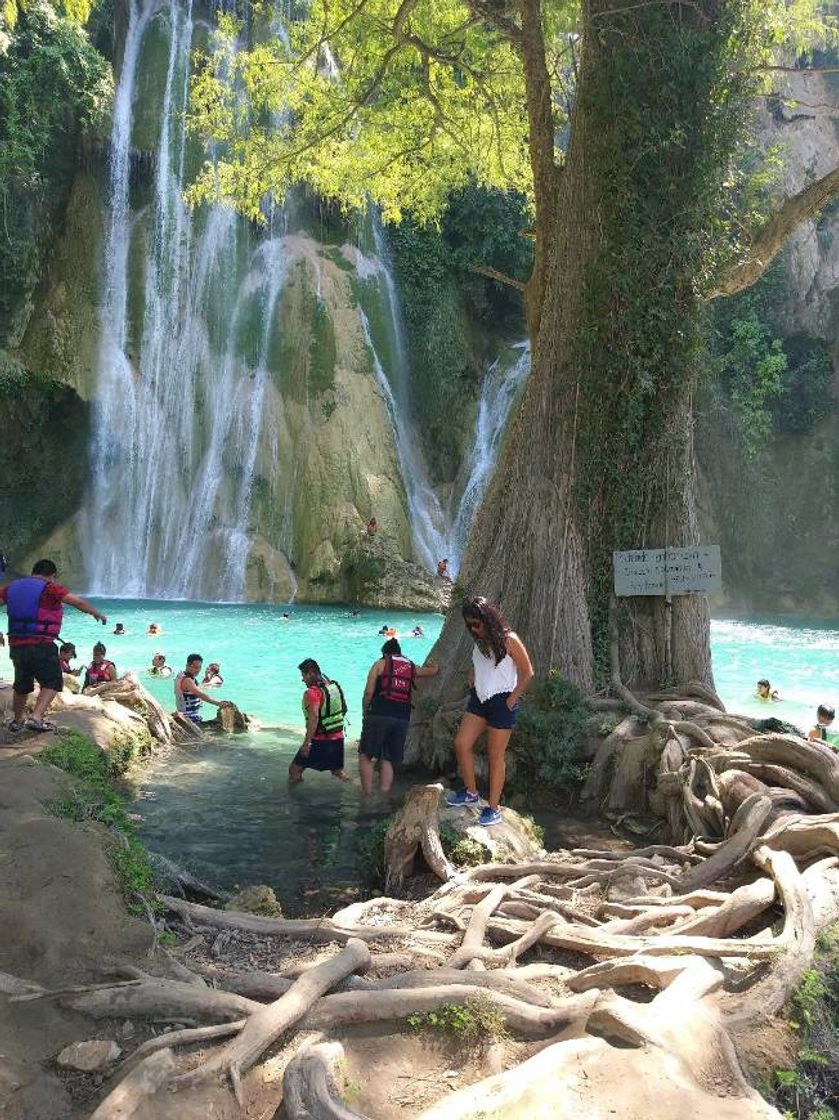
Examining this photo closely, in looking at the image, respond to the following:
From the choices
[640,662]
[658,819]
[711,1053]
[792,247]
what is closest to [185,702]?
[640,662]

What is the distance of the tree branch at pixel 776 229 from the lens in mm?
9422

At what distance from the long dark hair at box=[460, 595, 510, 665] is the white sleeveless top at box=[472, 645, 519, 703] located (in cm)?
6

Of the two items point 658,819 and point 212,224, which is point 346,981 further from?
point 212,224

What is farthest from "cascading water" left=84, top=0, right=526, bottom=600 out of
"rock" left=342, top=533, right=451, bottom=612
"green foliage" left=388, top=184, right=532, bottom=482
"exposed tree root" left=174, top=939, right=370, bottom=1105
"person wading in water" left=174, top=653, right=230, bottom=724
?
"exposed tree root" left=174, top=939, right=370, bottom=1105

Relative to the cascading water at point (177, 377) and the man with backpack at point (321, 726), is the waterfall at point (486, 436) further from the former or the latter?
the man with backpack at point (321, 726)

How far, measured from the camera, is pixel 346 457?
84.2 feet

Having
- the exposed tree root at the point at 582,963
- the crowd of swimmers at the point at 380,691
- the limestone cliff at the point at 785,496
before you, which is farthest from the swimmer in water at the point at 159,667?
the limestone cliff at the point at 785,496

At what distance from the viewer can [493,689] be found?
21.6 feet

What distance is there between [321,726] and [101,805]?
2.78 m

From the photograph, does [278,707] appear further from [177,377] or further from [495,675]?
[177,377]

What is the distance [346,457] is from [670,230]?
17061mm

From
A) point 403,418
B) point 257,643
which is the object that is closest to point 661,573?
point 257,643

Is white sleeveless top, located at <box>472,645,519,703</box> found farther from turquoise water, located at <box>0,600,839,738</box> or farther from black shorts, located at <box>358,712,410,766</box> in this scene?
turquoise water, located at <box>0,600,839,738</box>

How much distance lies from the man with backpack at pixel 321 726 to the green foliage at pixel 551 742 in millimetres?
1603
